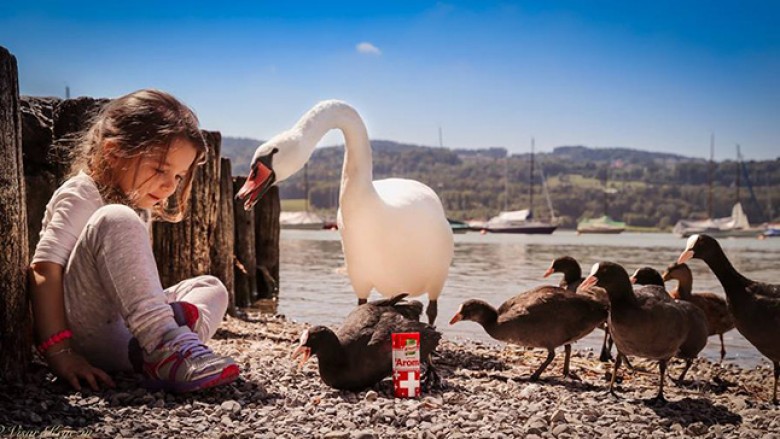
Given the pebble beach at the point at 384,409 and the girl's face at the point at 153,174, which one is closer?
the pebble beach at the point at 384,409

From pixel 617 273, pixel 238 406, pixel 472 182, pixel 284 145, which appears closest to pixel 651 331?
pixel 617 273

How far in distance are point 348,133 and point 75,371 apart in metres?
3.25

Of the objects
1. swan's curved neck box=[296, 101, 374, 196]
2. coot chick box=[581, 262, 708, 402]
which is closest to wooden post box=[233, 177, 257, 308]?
swan's curved neck box=[296, 101, 374, 196]

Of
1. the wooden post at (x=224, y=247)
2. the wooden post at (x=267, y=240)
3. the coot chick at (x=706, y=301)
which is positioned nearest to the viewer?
the coot chick at (x=706, y=301)

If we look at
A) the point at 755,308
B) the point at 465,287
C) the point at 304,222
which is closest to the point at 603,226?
the point at 304,222

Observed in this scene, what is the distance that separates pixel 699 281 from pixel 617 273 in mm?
10911

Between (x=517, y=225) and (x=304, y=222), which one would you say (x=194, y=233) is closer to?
(x=304, y=222)

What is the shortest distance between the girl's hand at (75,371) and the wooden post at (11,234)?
201 mm

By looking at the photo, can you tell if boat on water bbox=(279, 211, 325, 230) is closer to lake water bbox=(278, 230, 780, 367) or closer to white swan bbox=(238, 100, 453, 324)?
lake water bbox=(278, 230, 780, 367)

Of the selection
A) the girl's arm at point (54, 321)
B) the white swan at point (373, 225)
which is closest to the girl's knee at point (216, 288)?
the girl's arm at point (54, 321)

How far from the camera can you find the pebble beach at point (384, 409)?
3262 millimetres

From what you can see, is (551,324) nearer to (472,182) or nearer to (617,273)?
(617,273)

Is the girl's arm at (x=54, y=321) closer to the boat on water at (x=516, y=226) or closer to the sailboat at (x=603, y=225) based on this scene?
the sailboat at (x=603, y=225)

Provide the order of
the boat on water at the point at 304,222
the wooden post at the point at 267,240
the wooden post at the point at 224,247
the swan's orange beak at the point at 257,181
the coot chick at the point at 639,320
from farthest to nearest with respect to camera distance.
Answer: the boat on water at the point at 304,222 → the wooden post at the point at 267,240 → the wooden post at the point at 224,247 → the swan's orange beak at the point at 257,181 → the coot chick at the point at 639,320
